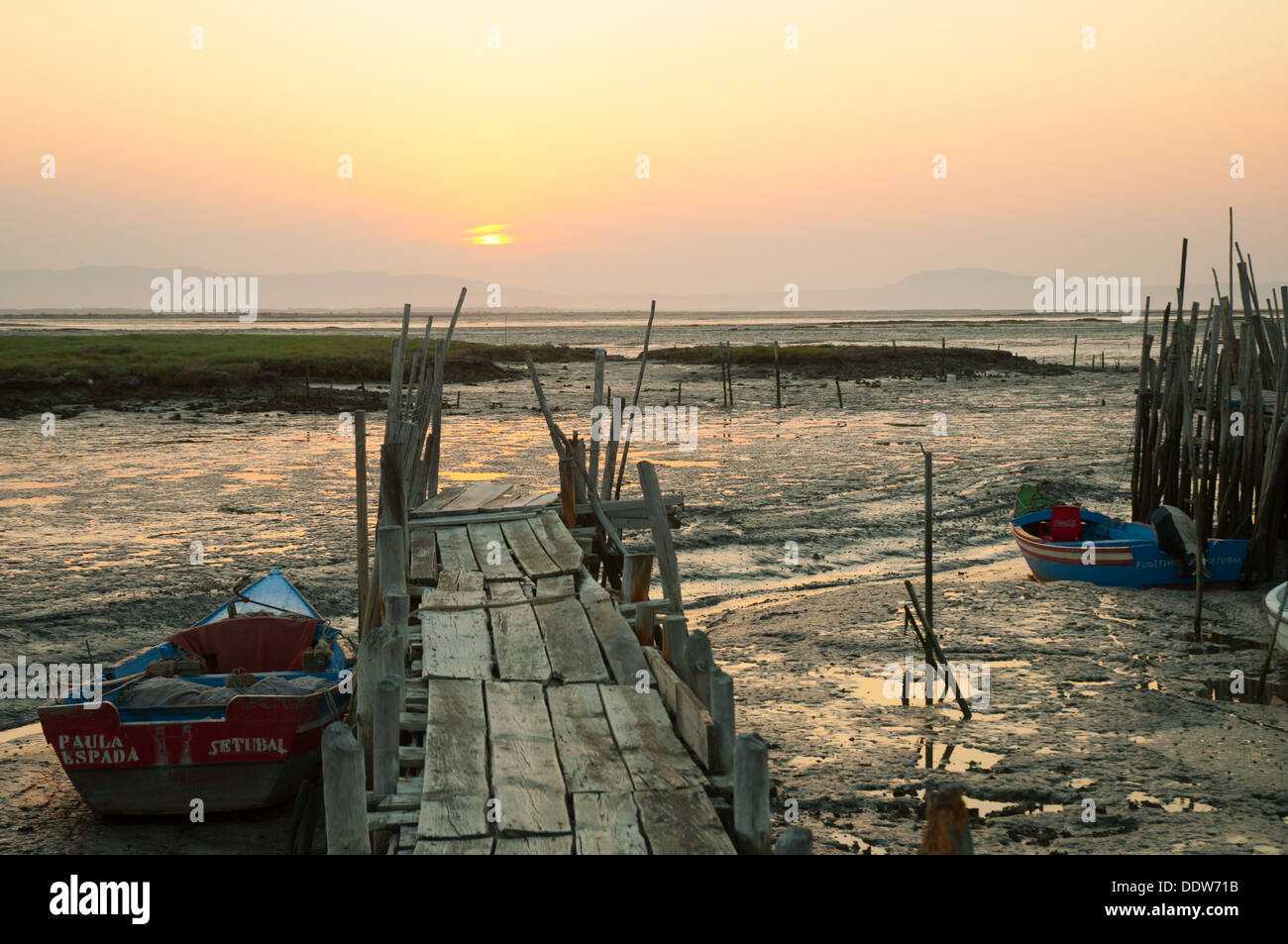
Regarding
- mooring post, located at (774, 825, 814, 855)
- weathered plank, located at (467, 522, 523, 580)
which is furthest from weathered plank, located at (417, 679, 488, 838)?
weathered plank, located at (467, 522, 523, 580)

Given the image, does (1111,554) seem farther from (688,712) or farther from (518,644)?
(688,712)

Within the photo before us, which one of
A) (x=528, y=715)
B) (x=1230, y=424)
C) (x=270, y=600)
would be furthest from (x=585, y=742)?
(x=1230, y=424)

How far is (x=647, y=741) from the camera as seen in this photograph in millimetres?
5887

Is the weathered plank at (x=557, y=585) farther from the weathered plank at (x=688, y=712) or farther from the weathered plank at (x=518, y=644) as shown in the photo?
the weathered plank at (x=688, y=712)

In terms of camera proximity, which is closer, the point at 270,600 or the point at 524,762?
the point at 524,762

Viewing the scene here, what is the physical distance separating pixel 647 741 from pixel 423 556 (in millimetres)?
5064

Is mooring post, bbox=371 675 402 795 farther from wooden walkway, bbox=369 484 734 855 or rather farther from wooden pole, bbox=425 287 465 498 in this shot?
wooden pole, bbox=425 287 465 498

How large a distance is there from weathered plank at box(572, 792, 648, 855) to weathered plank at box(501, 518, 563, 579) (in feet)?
14.6

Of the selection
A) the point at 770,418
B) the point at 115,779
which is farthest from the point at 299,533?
the point at 770,418

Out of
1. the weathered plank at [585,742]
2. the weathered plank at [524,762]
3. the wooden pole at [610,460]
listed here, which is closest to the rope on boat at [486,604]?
the weathered plank at [524,762]

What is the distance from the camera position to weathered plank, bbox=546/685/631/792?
5355 millimetres

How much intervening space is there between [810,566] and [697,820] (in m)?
11.7

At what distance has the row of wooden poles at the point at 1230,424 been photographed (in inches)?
547
